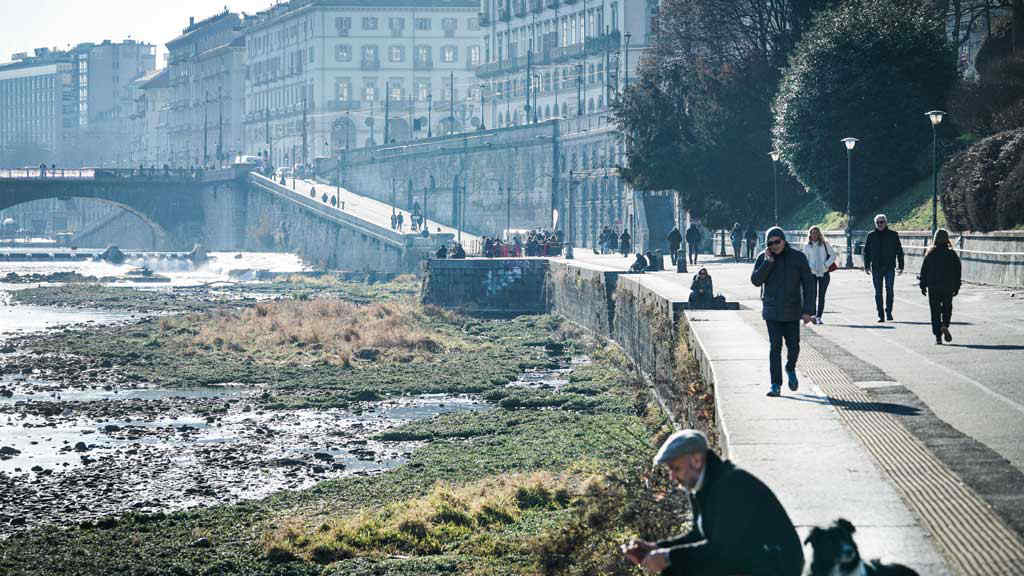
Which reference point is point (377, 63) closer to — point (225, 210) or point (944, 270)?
point (225, 210)

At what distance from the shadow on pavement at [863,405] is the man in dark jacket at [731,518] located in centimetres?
749

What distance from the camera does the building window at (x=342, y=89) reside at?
152 metres

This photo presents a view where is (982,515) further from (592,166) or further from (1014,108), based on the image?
(592,166)

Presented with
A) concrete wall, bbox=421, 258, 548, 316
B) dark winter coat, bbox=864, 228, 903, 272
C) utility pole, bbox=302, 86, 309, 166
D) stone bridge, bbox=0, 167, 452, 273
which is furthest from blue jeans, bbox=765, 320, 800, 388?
utility pole, bbox=302, 86, 309, 166

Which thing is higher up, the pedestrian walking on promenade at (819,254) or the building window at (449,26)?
the building window at (449,26)

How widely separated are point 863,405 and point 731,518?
8121 millimetres

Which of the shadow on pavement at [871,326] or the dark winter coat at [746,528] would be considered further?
the shadow on pavement at [871,326]

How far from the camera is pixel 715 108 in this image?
58.7 m

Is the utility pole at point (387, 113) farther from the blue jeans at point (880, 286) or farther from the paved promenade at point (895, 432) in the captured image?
the paved promenade at point (895, 432)

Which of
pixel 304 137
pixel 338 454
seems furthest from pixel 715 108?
pixel 304 137

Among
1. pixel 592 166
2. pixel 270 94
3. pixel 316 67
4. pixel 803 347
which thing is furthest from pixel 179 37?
pixel 803 347

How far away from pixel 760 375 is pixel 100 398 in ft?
79.6

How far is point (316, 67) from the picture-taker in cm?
15150

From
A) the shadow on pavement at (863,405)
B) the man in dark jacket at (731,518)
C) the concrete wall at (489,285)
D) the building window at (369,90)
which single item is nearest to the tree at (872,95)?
the concrete wall at (489,285)
